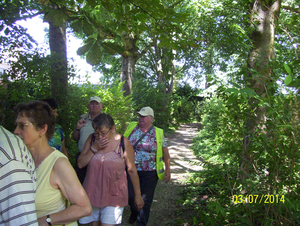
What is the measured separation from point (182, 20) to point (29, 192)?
11.1ft

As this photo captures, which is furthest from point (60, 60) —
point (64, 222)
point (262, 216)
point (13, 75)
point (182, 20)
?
point (262, 216)

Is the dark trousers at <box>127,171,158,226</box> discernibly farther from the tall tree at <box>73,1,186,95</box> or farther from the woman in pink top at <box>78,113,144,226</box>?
the tall tree at <box>73,1,186,95</box>

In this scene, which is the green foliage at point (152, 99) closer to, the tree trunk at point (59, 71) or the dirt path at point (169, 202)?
the dirt path at point (169, 202)

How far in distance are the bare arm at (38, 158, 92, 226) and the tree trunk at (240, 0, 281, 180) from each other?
5.76 feet

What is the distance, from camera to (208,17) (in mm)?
11672

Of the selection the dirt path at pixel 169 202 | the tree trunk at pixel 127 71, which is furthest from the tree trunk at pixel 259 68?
the tree trunk at pixel 127 71

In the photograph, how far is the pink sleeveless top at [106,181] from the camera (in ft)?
9.37

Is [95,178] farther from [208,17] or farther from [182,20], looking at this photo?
[208,17]

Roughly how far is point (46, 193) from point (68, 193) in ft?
0.45

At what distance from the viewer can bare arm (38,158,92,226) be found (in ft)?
5.45

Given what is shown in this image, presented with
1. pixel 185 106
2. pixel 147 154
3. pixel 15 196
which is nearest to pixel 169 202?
pixel 147 154

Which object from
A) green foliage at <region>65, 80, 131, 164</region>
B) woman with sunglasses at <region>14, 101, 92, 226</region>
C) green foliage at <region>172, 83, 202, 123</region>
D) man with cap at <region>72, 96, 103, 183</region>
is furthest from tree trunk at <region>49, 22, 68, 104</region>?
green foliage at <region>172, 83, 202, 123</region>

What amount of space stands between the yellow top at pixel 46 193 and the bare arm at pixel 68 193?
0.03 meters
